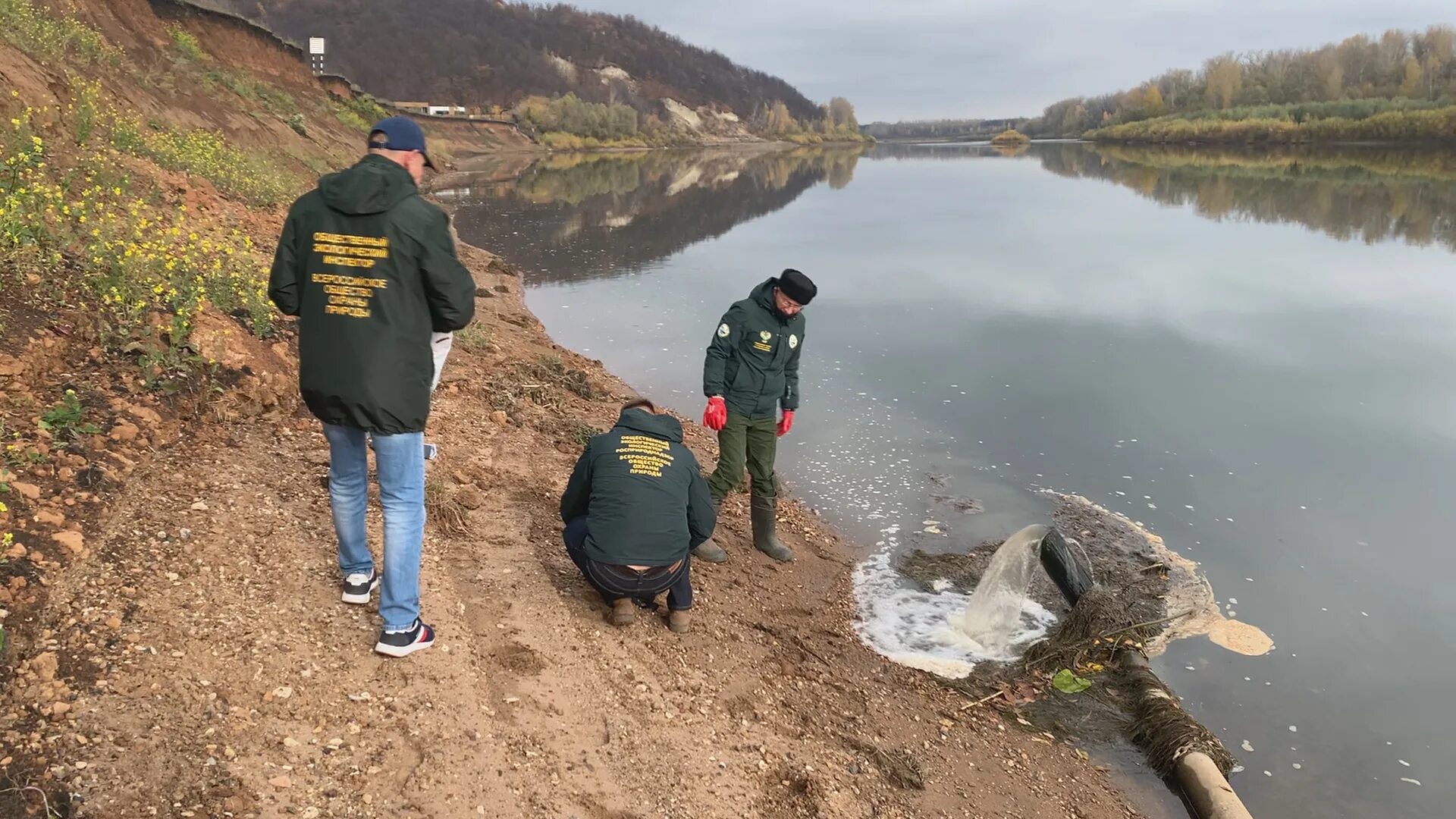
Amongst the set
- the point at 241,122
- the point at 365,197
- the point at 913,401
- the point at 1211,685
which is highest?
the point at 241,122

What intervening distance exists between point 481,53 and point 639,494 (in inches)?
5054

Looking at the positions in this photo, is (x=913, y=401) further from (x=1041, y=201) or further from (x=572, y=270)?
(x=1041, y=201)

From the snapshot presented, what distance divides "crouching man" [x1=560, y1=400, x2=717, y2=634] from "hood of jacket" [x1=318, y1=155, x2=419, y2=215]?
1737 mm

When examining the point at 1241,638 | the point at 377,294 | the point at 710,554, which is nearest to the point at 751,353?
the point at 710,554

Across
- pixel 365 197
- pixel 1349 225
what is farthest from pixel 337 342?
pixel 1349 225

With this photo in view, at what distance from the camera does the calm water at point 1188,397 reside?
5.46 metres

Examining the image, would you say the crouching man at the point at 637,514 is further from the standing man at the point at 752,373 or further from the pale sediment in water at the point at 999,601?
the pale sediment in water at the point at 999,601

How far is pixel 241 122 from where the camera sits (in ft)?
63.4

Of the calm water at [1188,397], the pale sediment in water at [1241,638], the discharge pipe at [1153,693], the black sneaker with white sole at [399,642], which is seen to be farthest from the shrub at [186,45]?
the pale sediment in water at [1241,638]

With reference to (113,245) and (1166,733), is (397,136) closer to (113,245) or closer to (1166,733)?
(113,245)

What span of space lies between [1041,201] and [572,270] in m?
25.0

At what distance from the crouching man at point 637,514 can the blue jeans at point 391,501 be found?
101cm

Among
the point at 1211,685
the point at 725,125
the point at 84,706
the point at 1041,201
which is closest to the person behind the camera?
the point at 84,706

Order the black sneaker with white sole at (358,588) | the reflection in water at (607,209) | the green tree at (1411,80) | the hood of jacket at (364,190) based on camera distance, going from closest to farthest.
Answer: the hood of jacket at (364,190)
the black sneaker with white sole at (358,588)
the reflection in water at (607,209)
the green tree at (1411,80)
